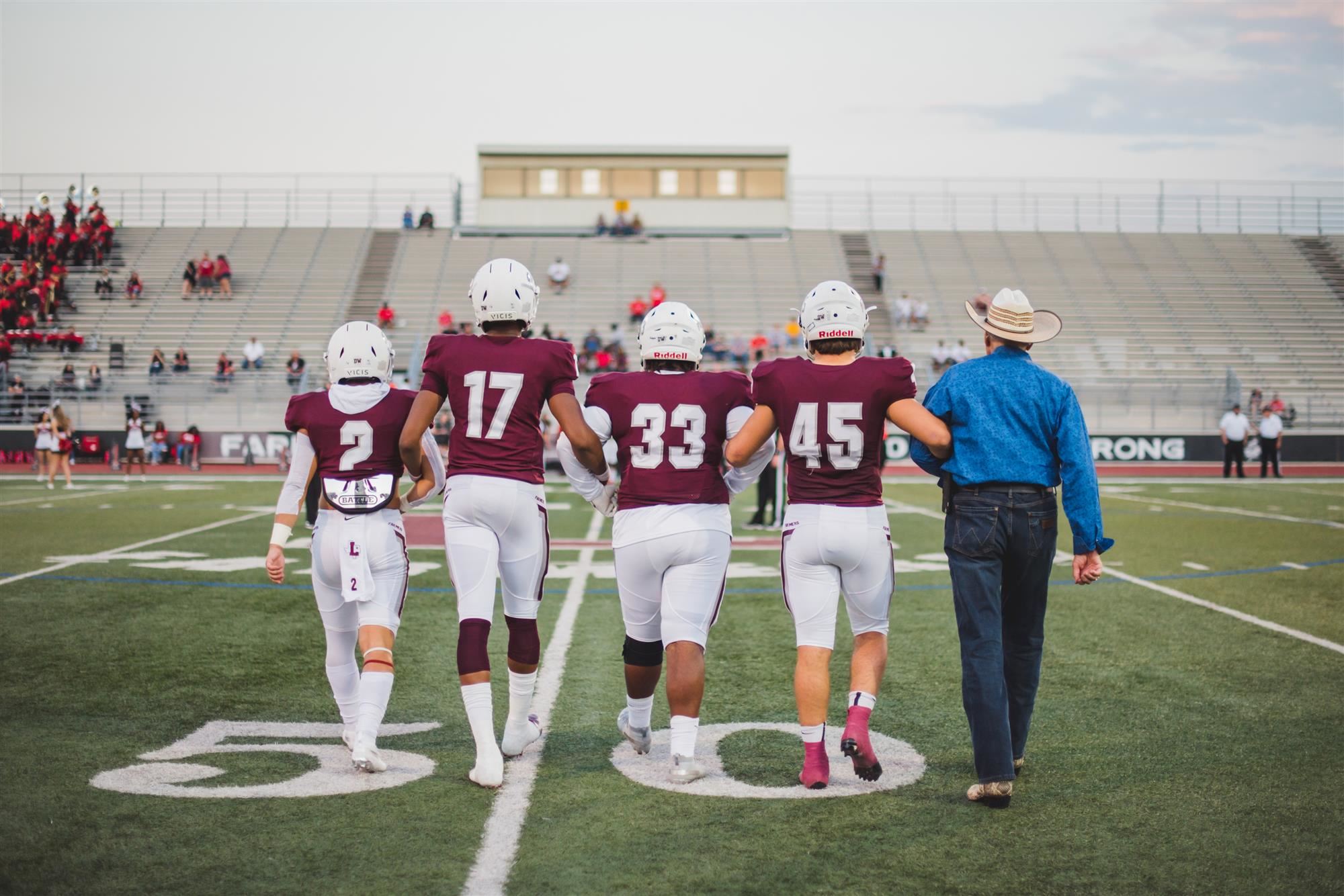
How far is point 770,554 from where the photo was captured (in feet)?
39.5

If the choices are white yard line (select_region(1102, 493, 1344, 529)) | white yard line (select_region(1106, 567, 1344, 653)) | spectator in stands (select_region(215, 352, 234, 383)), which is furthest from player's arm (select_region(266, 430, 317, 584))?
spectator in stands (select_region(215, 352, 234, 383))

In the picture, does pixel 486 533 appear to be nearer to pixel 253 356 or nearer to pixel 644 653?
pixel 644 653

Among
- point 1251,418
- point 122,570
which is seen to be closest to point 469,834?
point 122,570

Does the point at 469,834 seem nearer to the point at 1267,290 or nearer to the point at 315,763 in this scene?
the point at 315,763

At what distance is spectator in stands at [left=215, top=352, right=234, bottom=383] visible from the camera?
30156 millimetres

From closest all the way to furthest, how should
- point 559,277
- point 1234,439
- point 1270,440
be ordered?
point 1234,439
point 1270,440
point 559,277

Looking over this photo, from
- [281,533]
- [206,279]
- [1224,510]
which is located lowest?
[1224,510]

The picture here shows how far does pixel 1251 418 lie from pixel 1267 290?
10.1 metres

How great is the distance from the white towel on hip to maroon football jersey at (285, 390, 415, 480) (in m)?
0.23

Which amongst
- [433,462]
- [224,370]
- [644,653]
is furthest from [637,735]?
[224,370]

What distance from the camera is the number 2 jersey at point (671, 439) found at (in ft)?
16.0

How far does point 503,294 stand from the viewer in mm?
4945

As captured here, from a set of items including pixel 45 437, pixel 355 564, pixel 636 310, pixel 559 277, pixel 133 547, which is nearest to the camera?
pixel 355 564

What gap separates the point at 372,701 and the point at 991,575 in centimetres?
245
